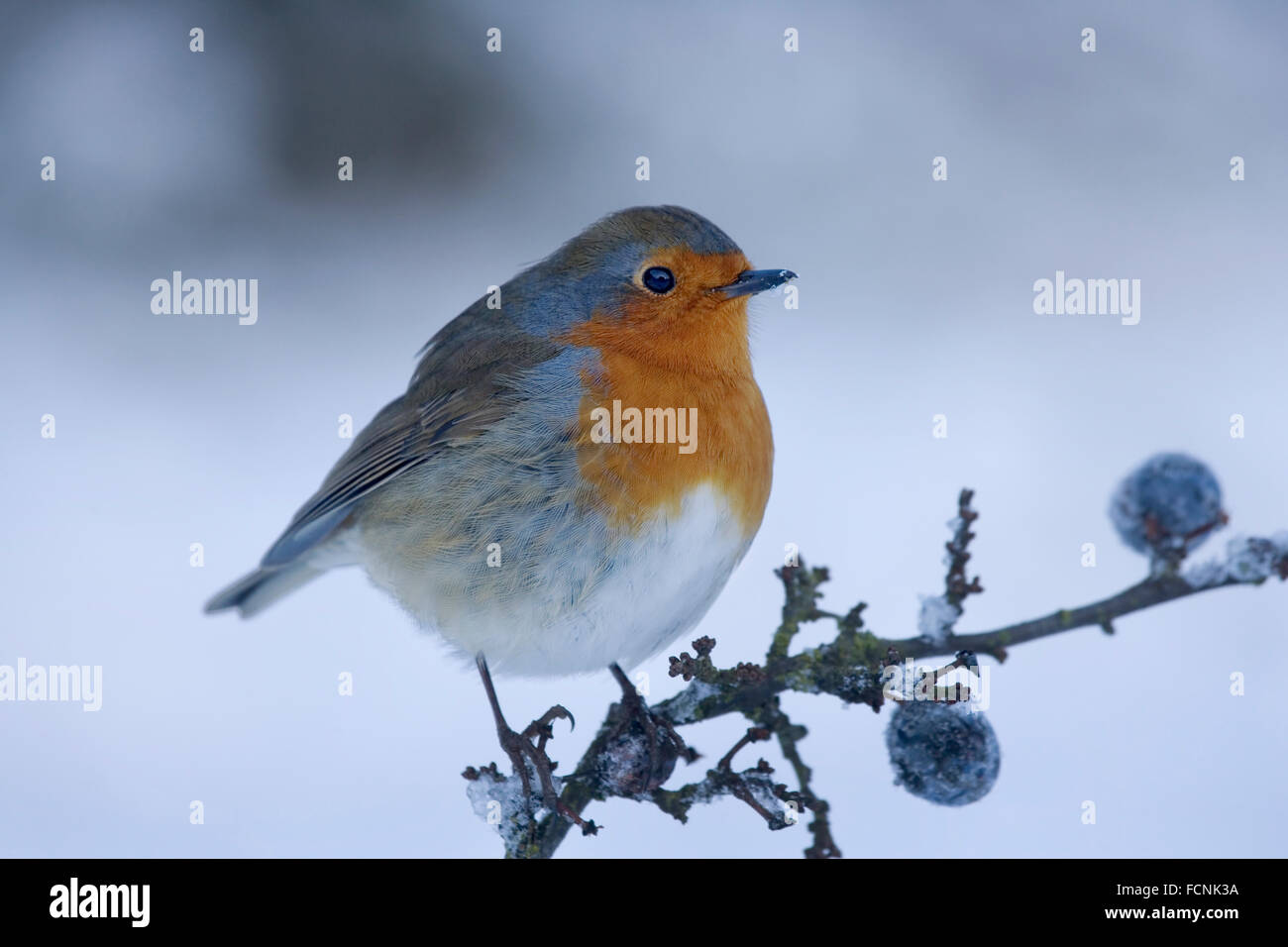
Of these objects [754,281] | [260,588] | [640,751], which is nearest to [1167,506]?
[754,281]

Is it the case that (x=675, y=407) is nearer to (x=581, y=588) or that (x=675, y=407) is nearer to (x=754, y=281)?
(x=754, y=281)

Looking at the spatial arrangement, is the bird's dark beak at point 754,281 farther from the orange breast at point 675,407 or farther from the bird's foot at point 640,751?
the bird's foot at point 640,751

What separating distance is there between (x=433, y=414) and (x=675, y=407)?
736mm

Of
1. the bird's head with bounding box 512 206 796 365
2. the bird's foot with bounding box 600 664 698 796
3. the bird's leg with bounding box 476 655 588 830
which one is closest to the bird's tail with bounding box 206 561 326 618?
the bird's leg with bounding box 476 655 588 830

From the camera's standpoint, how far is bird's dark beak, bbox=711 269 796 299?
114 inches

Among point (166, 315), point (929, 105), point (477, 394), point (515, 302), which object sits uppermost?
point (929, 105)

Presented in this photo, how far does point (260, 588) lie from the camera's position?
12.5ft

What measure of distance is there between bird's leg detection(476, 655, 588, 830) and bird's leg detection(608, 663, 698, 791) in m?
0.15

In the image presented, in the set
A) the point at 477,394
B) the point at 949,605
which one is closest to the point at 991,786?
the point at 949,605

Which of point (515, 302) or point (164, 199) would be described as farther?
point (164, 199)

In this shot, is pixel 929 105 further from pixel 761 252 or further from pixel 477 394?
pixel 477 394

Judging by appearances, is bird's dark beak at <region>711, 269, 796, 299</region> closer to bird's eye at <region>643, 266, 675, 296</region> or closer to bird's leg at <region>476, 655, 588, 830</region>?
bird's eye at <region>643, 266, 675, 296</region>

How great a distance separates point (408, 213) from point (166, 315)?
4.31 feet

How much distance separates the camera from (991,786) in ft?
8.08
